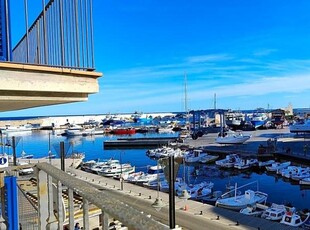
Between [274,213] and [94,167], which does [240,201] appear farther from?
[94,167]

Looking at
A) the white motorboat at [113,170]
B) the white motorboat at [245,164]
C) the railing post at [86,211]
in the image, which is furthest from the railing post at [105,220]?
the white motorboat at [245,164]

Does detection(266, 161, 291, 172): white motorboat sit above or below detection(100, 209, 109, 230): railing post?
below

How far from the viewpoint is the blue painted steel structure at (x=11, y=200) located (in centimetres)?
356

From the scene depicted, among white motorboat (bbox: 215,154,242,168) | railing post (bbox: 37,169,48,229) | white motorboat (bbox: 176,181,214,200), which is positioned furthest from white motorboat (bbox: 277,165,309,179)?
railing post (bbox: 37,169,48,229)

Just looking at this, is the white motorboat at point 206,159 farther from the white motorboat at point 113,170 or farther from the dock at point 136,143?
the dock at point 136,143

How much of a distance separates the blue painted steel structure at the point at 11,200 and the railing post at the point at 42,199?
1.06 m

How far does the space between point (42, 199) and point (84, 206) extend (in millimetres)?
1299

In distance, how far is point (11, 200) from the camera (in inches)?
141

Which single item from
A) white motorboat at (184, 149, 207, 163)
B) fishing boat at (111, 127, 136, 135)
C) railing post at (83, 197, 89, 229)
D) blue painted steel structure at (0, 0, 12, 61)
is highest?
blue painted steel structure at (0, 0, 12, 61)

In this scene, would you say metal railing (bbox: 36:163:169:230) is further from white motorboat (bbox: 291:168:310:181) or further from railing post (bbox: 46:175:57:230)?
white motorboat (bbox: 291:168:310:181)

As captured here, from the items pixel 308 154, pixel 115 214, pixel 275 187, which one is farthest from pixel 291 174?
pixel 115 214

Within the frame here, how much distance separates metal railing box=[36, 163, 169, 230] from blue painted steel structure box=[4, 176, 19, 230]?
1.06 m

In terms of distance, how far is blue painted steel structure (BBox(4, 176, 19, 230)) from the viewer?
3.56m

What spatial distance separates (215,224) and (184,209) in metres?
2.62
